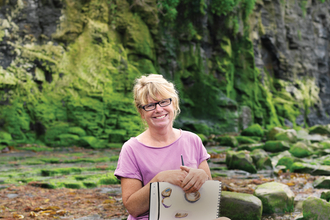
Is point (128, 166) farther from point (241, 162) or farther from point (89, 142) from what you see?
point (89, 142)

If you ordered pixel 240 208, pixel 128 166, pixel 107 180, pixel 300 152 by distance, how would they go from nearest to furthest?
1. pixel 128 166
2. pixel 240 208
3. pixel 107 180
4. pixel 300 152

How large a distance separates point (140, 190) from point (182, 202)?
0.24 m

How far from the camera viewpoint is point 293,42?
26438mm

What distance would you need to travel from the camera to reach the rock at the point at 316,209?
314 centimetres

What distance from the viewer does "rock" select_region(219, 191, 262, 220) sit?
3.36 metres

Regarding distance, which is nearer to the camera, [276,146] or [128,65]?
[276,146]

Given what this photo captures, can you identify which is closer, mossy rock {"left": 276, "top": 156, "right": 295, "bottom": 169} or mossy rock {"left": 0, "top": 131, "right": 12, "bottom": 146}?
mossy rock {"left": 276, "top": 156, "right": 295, "bottom": 169}

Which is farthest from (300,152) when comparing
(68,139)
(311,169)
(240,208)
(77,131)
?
(68,139)

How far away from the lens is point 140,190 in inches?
67.1

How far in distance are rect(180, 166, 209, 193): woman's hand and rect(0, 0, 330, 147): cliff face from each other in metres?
8.43

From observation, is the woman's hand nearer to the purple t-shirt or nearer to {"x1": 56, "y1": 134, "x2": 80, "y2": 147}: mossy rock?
the purple t-shirt

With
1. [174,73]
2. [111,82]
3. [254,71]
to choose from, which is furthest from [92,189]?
[254,71]

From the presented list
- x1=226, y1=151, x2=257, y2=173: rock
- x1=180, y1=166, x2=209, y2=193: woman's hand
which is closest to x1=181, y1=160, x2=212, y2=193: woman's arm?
x1=180, y1=166, x2=209, y2=193: woman's hand

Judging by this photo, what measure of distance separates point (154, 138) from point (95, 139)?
30.8 feet
